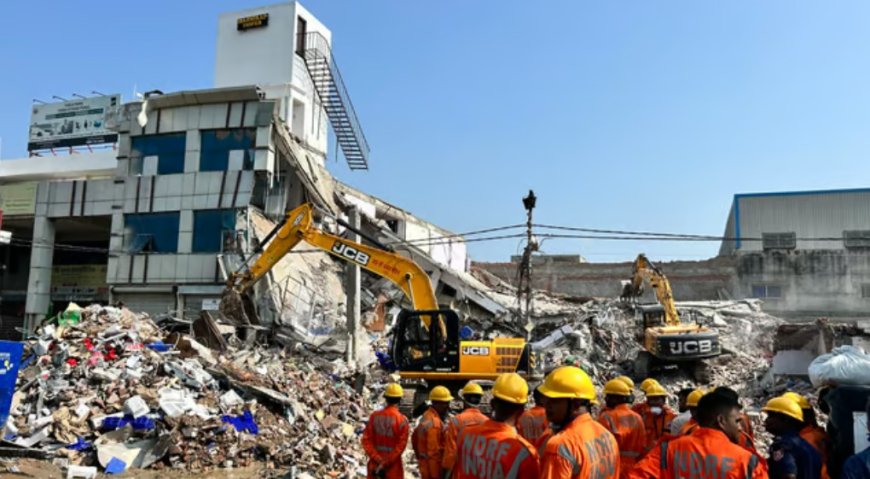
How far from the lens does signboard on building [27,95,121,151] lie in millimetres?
30984

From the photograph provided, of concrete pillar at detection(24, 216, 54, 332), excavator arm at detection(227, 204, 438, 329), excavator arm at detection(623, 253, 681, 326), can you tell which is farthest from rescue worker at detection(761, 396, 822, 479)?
concrete pillar at detection(24, 216, 54, 332)

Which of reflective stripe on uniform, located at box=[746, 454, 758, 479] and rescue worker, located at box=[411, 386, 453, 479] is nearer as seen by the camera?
reflective stripe on uniform, located at box=[746, 454, 758, 479]

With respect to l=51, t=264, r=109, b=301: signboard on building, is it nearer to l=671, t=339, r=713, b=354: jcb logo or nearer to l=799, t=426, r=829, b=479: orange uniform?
l=671, t=339, r=713, b=354: jcb logo

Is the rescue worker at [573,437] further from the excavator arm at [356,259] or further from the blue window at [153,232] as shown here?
the blue window at [153,232]

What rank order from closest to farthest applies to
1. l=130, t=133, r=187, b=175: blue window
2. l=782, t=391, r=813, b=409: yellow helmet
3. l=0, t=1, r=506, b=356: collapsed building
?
1. l=782, t=391, r=813, b=409: yellow helmet
2. l=0, t=1, r=506, b=356: collapsed building
3. l=130, t=133, r=187, b=175: blue window

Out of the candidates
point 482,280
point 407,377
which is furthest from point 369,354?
point 482,280

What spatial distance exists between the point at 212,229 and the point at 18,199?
32.3 feet

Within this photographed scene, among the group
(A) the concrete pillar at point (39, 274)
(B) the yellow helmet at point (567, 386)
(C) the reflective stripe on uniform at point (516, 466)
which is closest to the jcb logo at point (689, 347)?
(B) the yellow helmet at point (567, 386)

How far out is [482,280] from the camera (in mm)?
32375

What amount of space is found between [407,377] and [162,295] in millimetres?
15165

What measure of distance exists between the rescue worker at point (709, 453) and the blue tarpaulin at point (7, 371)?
9949mm

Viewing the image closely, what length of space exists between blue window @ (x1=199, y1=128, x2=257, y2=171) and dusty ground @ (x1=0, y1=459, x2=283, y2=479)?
1571cm

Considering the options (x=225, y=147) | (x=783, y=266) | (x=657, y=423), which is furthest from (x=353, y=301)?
(x=783, y=266)

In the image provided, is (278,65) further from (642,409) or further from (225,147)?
(642,409)
